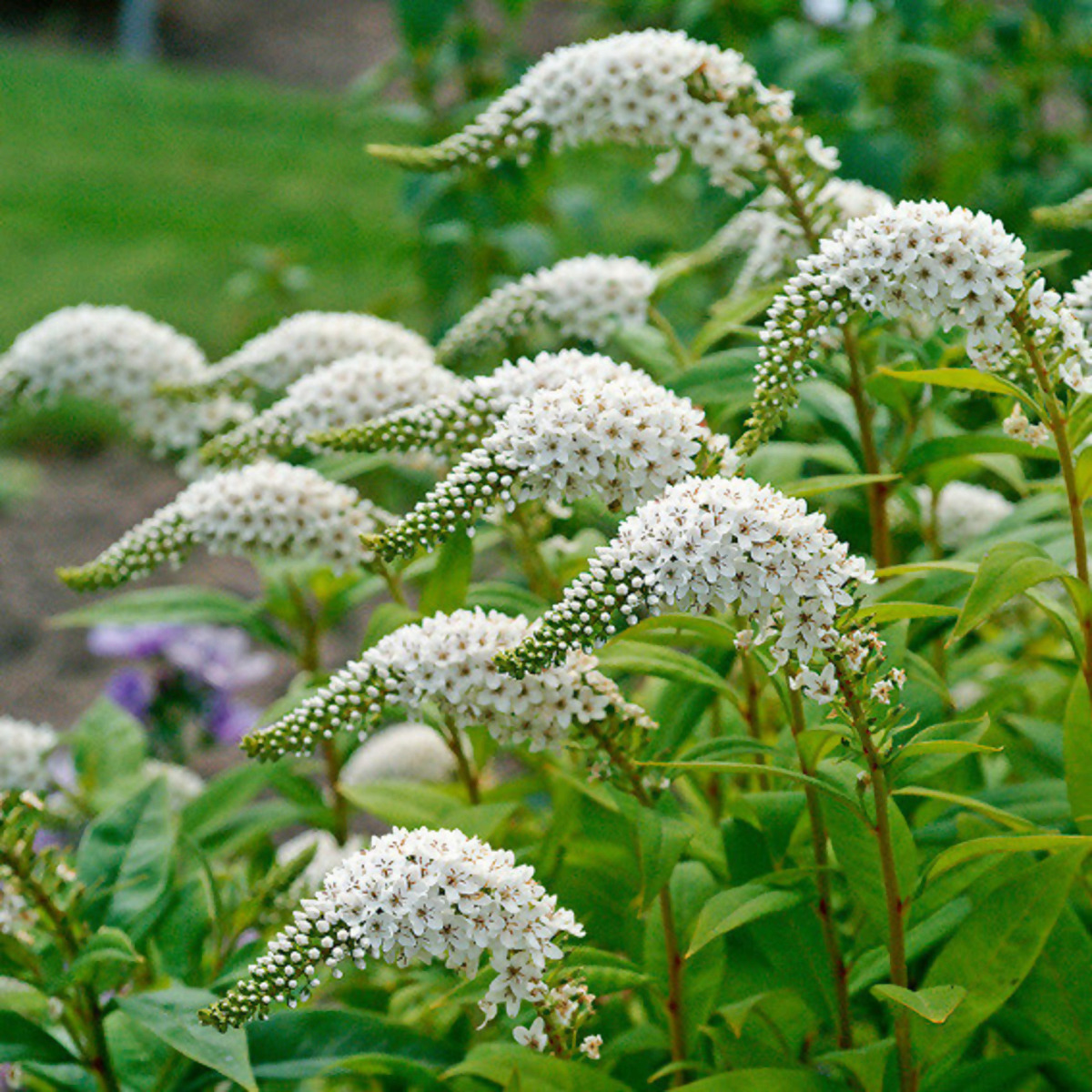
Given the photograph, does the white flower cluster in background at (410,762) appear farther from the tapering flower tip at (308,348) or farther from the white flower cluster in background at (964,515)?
the white flower cluster in background at (964,515)

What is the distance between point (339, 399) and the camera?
6.66 ft

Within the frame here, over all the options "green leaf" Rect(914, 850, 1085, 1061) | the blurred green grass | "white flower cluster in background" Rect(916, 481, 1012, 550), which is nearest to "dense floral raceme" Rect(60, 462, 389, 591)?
"green leaf" Rect(914, 850, 1085, 1061)

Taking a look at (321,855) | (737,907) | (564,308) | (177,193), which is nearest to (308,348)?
(564,308)

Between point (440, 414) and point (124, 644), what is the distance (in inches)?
62.3

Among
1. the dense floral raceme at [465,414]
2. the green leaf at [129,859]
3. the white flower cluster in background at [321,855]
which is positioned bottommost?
the white flower cluster in background at [321,855]

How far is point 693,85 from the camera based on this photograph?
1975 millimetres

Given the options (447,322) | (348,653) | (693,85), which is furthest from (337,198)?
(693,85)

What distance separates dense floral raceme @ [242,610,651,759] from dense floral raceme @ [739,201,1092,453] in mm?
332

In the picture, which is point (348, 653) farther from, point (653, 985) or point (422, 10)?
point (653, 985)

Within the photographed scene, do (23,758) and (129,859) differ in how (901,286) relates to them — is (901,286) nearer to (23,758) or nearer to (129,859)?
(129,859)

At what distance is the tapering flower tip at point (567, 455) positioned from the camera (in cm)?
154

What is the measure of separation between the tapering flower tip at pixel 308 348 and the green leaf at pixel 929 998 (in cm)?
128

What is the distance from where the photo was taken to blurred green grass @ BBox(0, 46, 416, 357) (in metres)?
7.42

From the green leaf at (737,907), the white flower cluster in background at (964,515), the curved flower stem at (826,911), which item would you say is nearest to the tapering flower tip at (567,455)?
the curved flower stem at (826,911)
